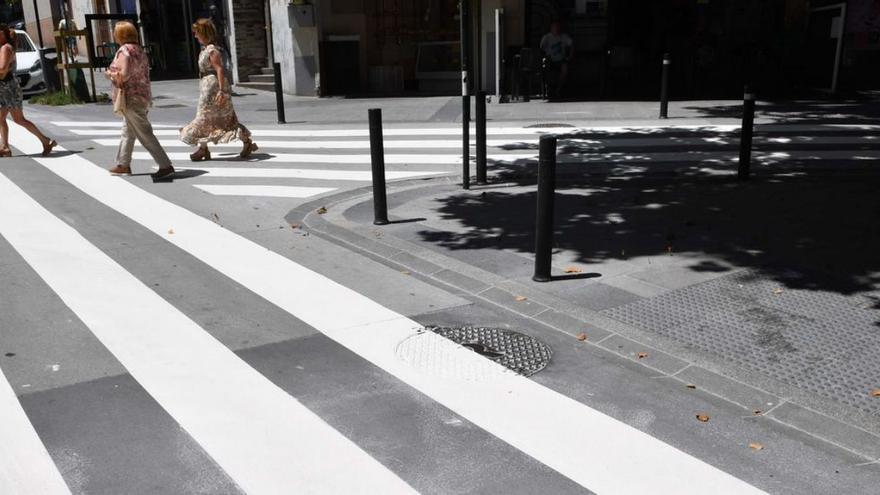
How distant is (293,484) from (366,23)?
19.8 meters

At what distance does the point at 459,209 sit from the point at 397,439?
476 cm

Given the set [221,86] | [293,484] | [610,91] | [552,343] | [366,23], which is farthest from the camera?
[366,23]

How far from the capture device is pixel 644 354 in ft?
15.3

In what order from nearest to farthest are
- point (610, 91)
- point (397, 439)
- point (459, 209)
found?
1. point (397, 439)
2. point (459, 209)
3. point (610, 91)

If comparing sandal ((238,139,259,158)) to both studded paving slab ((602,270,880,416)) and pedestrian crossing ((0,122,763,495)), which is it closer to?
pedestrian crossing ((0,122,763,495))

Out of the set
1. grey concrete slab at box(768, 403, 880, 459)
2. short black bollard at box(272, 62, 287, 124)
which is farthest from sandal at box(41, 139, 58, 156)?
grey concrete slab at box(768, 403, 880, 459)

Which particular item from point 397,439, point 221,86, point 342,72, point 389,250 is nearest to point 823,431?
point 397,439

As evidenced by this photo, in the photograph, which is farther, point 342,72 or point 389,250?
point 342,72

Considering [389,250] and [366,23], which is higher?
[366,23]

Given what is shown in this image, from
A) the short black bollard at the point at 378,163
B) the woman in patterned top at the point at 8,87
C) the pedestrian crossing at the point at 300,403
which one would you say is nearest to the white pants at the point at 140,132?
the woman in patterned top at the point at 8,87

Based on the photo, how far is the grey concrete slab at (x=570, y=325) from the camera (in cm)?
498

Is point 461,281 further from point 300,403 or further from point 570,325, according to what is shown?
point 300,403

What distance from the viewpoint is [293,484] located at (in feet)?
11.2

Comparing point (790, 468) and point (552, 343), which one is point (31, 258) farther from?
point (790, 468)
